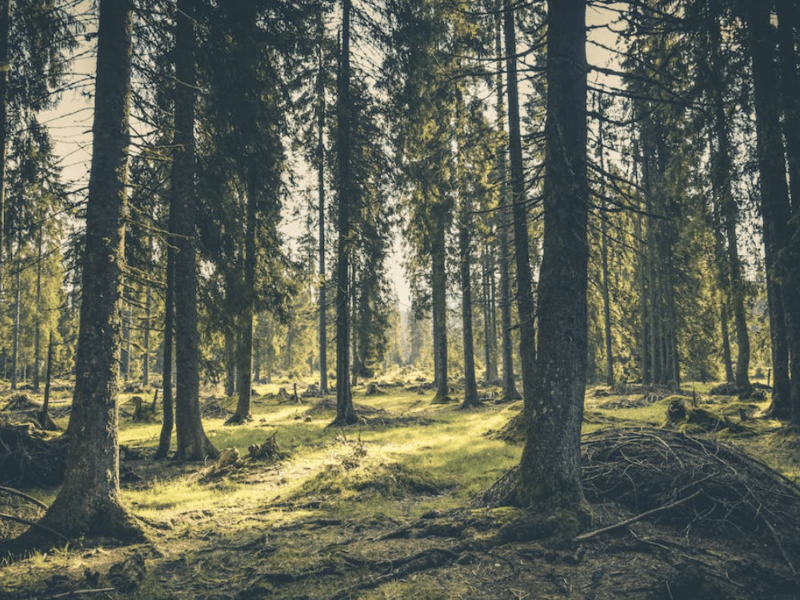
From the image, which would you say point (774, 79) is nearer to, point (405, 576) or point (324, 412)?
point (405, 576)

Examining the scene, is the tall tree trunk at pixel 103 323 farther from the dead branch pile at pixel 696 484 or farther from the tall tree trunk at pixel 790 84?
the tall tree trunk at pixel 790 84

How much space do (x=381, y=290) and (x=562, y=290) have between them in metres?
13.9

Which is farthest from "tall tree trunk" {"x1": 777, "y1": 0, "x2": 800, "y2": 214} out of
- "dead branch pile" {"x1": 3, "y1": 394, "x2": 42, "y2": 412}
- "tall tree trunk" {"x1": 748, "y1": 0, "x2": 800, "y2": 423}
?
"dead branch pile" {"x1": 3, "y1": 394, "x2": 42, "y2": 412}

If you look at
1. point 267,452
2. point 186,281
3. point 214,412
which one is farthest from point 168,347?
point 214,412

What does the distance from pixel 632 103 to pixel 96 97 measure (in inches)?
924

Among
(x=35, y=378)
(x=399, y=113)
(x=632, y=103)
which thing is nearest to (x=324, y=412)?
(x=399, y=113)

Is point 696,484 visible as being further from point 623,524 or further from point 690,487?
point 623,524

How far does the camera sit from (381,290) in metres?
19.3

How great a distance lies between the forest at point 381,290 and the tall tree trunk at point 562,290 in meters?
0.03

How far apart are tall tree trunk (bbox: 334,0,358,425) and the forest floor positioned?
20.2 feet

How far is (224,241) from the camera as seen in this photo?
37.6 ft

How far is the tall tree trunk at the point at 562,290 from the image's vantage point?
5684 mm

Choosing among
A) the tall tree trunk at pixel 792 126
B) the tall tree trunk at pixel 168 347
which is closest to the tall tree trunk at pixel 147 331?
the tall tree trunk at pixel 168 347

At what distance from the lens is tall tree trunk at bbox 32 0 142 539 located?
5793 mm
